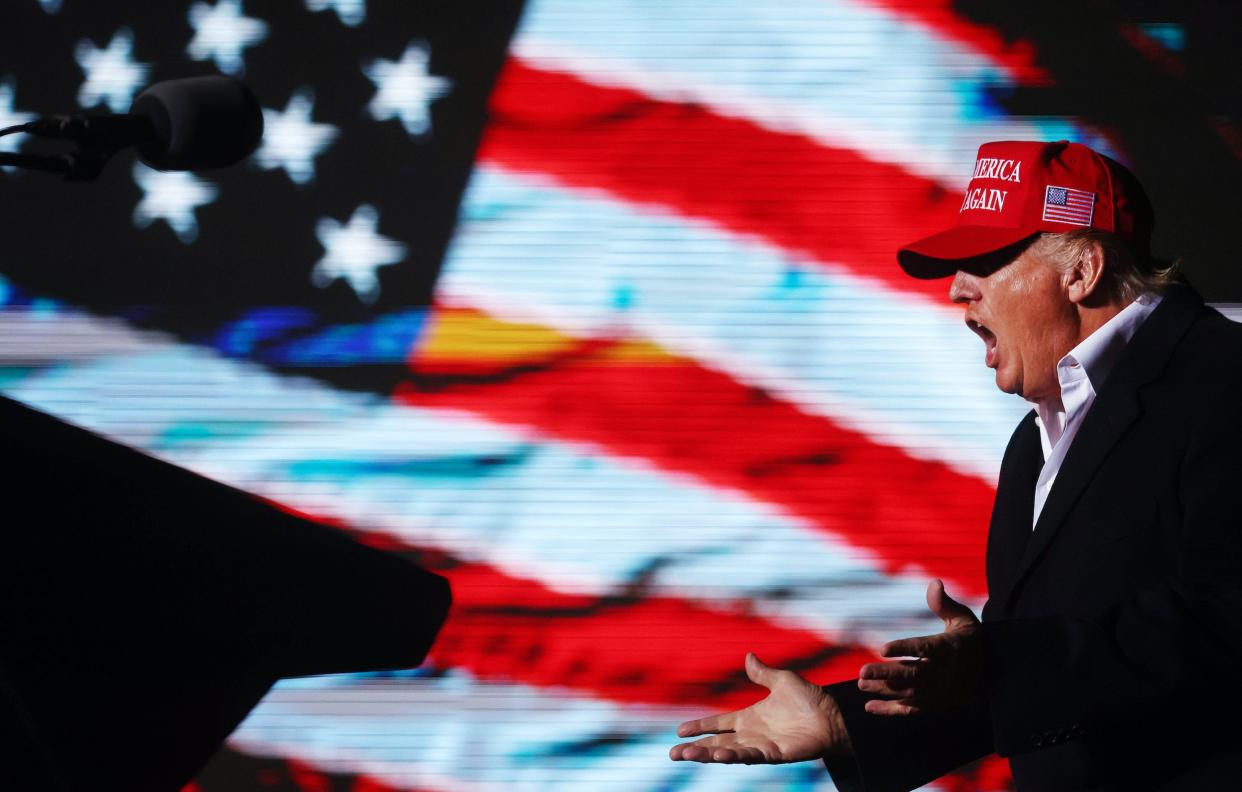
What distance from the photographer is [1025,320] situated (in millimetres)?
1942

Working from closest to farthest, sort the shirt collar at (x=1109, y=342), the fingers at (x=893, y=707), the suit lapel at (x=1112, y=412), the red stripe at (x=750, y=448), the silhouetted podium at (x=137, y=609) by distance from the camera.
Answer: the silhouetted podium at (x=137, y=609) < the fingers at (x=893, y=707) < the suit lapel at (x=1112, y=412) < the shirt collar at (x=1109, y=342) < the red stripe at (x=750, y=448)

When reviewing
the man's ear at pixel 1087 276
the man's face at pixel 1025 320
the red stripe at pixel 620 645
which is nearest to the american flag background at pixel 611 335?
the red stripe at pixel 620 645

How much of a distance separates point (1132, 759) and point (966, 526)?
191 cm

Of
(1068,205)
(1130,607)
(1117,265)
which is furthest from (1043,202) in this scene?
(1130,607)

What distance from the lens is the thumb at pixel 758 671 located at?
6.18 feet

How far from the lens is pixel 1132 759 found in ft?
5.47

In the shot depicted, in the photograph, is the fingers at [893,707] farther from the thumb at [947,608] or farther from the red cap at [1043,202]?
the red cap at [1043,202]

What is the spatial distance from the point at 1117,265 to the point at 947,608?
2.28 feet

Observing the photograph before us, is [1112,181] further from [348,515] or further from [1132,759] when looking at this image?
[348,515]

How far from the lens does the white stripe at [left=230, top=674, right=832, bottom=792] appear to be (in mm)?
3555

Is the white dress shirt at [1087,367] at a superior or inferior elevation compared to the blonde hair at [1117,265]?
inferior

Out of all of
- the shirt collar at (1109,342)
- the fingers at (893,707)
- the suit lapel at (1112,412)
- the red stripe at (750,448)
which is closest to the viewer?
the fingers at (893,707)

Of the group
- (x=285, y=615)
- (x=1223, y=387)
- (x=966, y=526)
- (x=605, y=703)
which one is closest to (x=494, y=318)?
(x=605, y=703)

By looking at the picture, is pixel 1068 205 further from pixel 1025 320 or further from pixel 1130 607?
Result: pixel 1130 607
